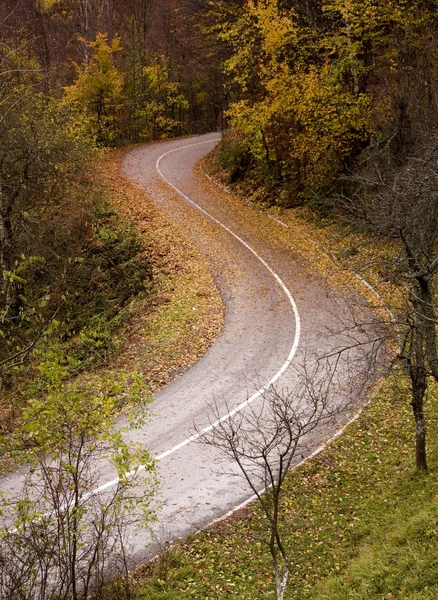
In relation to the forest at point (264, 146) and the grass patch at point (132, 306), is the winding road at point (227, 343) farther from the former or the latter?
the forest at point (264, 146)

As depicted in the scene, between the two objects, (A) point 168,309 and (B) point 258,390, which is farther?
(A) point 168,309

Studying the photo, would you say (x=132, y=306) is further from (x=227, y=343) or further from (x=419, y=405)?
(x=419, y=405)

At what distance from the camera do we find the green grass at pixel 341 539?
7.84m

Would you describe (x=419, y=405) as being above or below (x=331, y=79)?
below

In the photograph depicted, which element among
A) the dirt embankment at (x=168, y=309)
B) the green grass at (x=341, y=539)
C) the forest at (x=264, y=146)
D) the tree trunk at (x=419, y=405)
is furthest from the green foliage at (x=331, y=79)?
the green grass at (x=341, y=539)

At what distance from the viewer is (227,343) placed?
1741 centimetres

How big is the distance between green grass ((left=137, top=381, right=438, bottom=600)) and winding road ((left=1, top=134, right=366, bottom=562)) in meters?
0.71

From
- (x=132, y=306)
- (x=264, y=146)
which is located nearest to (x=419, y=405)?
(x=132, y=306)

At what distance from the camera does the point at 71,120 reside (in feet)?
77.8

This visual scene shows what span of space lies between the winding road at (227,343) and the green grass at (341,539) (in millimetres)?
712

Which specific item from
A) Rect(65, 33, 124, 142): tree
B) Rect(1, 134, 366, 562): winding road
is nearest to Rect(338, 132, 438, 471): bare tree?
Rect(1, 134, 366, 562): winding road

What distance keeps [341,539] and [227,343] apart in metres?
8.30

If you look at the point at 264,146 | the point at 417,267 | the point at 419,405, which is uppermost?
the point at 264,146

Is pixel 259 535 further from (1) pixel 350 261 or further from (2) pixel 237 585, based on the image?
(1) pixel 350 261
